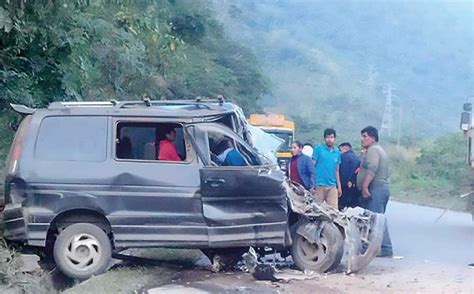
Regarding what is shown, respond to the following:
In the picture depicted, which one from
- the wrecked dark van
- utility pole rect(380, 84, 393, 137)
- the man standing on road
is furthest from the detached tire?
utility pole rect(380, 84, 393, 137)

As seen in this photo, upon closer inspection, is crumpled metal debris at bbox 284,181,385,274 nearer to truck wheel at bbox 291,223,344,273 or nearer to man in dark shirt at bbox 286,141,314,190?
truck wheel at bbox 291,223,344,273

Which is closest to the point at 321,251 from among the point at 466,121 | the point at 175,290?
the point at 175,290

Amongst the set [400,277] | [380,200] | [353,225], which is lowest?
[400,277]

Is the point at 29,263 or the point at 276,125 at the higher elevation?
the point at 276,125

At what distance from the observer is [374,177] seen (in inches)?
471

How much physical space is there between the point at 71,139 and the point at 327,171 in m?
4.04

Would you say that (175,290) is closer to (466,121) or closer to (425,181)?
(466,121)

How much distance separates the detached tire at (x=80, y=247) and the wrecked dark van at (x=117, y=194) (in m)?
0.01

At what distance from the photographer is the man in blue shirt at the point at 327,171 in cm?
1222

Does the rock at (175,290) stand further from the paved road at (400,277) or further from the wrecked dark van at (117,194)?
the wrecked dark van at (117,194)

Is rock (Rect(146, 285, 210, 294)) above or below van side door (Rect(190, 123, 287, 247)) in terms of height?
below

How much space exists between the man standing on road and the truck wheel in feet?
6.53

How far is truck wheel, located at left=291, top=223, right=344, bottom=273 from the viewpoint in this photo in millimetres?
10008

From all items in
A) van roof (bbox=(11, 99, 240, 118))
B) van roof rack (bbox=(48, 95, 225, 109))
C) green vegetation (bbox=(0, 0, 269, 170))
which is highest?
green vegetation (bbox=(0, 0, 269, 170))
